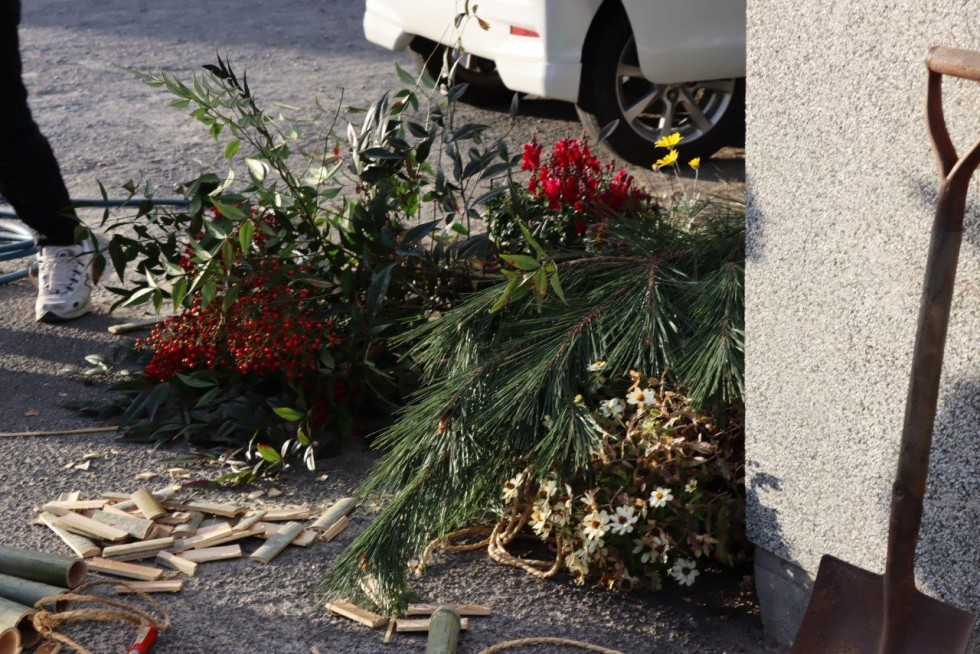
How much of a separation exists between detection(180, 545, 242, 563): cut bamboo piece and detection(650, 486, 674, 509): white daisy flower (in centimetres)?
100

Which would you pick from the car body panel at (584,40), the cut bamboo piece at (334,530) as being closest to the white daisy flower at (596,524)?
the cut bamboo piece at (334,530)

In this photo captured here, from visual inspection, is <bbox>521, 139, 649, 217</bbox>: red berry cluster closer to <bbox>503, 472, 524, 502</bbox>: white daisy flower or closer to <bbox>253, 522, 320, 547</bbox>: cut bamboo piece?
<bbox>503, 472, 524, 502</bbox>: white daisy flower

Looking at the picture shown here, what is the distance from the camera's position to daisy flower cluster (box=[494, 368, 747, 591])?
233 centimetres

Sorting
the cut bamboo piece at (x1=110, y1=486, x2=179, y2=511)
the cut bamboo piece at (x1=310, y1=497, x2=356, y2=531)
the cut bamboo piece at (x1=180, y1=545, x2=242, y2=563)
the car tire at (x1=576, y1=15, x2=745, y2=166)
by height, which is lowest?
→ the cut bamboo piece at (x1=180, y1=545, x2=242, y2=563)

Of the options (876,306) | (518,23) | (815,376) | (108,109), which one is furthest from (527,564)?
(108,109)

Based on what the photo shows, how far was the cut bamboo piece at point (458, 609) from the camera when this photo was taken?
235 centimetres

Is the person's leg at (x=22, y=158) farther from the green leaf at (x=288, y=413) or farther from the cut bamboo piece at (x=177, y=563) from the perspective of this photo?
the cut bamboo piece at (x=177, y=563)

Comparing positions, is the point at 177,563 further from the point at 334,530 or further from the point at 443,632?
the point at 443,632

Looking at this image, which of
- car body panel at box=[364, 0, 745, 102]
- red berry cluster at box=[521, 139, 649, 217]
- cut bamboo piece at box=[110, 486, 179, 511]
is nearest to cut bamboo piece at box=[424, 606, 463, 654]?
cut bamboo piece at box=[110, 486, 179, 511]

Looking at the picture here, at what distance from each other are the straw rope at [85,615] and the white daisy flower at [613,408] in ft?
3.44

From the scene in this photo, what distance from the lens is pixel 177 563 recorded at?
2527 millimetres

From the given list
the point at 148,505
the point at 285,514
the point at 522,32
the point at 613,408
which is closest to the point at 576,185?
the point at 613,408

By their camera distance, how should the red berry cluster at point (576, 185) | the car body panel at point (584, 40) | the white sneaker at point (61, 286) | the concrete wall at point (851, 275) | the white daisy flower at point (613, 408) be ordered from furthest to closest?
the car body panel at point (584, 40) → the white sneaker at point (61, 286) → the red berry cluster at point (576, 185) → the white daisy flower at point (613, 408) → the concrete wall at point (851, 275)

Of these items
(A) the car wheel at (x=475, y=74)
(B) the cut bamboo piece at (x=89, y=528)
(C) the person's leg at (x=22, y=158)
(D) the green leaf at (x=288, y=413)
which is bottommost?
(B) the cut bamboo piece at (x=89, y=528)
